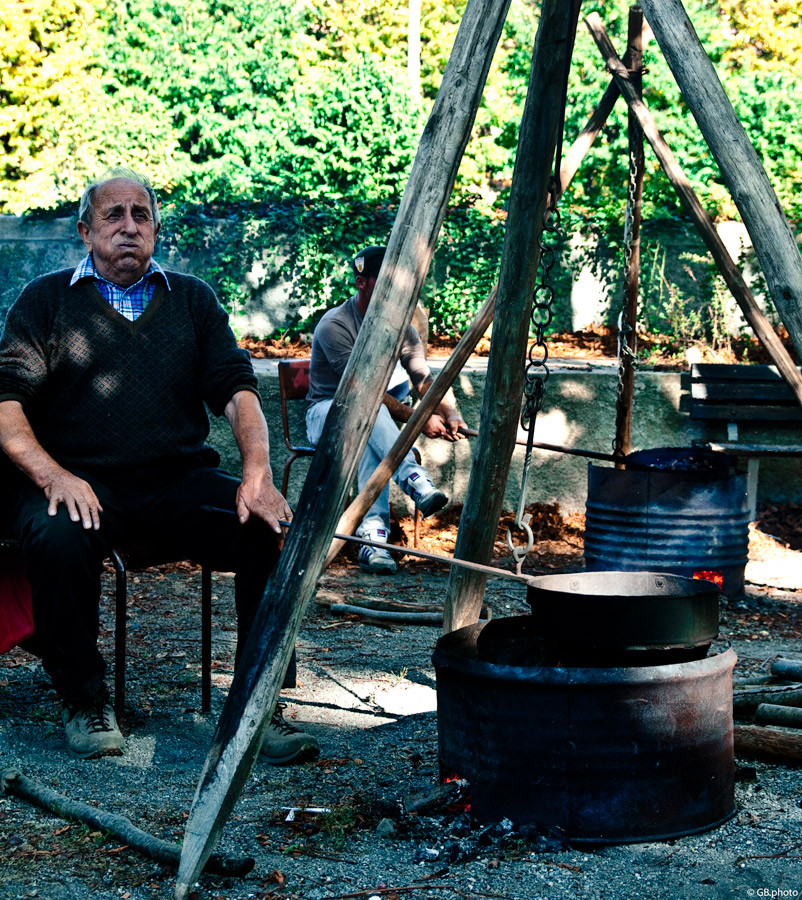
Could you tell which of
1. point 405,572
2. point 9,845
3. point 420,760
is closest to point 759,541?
point 405,572

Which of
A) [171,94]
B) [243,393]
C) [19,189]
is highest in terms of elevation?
[171,94]

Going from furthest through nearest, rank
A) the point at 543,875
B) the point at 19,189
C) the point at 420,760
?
the point at 19,189 → the point at 420,760 → the point at 543,875

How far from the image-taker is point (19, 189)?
1691 centimetres

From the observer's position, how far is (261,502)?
3.38 m

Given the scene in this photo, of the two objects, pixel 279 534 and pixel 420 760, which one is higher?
pixel 279 534

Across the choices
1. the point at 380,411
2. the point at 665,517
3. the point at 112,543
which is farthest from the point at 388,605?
the point at 112,543

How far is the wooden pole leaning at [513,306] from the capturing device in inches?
129

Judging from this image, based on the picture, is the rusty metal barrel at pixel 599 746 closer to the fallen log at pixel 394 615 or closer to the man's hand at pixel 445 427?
the fallen log at pixel 394 615

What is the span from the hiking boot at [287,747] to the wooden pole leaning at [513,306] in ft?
2.31

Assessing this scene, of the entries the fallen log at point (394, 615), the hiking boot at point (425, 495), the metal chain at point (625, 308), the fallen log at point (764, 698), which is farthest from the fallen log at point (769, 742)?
the hiking boot at point (425, 495)

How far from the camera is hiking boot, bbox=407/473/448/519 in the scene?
6.08 m

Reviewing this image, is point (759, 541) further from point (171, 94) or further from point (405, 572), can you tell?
point (171, 94)

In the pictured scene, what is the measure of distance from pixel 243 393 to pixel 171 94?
15.0 meters

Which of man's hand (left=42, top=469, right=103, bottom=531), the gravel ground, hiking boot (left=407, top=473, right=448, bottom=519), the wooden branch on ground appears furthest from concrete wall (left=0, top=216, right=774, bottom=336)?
man's hand (left=42, top=469, right=103, bottom=531)
